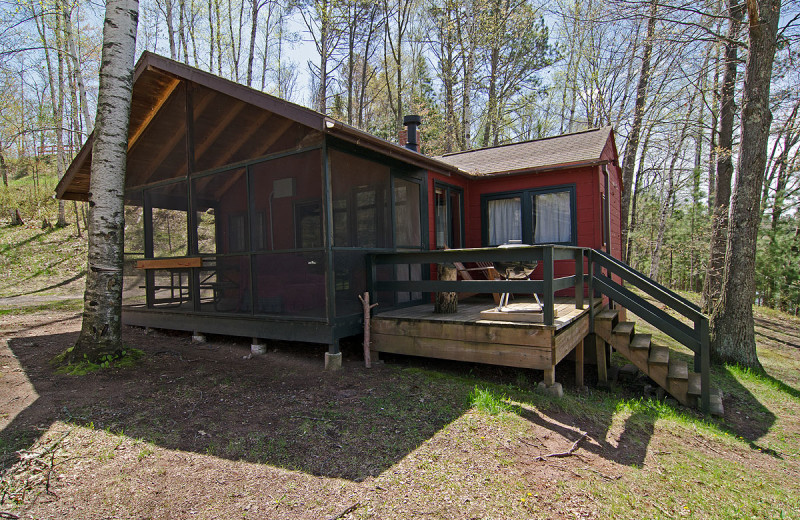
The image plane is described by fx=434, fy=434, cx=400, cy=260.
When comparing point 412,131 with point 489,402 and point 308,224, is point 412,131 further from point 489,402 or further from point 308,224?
point 489,402

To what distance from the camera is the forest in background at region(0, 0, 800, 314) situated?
1405 centimetres

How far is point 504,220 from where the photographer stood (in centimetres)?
809

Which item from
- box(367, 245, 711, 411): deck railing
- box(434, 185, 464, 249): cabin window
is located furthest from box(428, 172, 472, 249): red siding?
box(367, 245, 711, 411): deck railing

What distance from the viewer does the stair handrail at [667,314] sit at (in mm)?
4750

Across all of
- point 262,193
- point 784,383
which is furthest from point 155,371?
point 784,383

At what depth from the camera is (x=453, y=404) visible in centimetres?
402

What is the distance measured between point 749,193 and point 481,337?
4957 millimetres

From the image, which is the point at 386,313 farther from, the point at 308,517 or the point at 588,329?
the point at 308,517

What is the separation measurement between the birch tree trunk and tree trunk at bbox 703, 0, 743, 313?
334 inches

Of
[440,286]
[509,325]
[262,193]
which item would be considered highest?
[262,193]

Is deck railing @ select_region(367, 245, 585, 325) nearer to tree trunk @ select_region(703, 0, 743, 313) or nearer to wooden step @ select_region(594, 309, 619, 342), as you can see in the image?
wooden step @ select_region(594, 309, 619, 342)

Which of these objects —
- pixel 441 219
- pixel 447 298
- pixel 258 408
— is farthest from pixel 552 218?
pixel 258 408

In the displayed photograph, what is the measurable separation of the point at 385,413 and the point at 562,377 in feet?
10.1

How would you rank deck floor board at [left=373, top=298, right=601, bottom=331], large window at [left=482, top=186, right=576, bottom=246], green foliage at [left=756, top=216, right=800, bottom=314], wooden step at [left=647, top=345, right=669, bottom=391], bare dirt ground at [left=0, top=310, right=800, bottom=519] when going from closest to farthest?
bare dirt ground at [left=0, top=310, right=800, bottom=519] < deck floor board at [left=373, top=298, right=601, bottom=331] < wooden step at [left=647, top=345, right=669, bottom=391] < large window at [left=482, top=186, right=576, bottom=246] < green foliage at [left=756, top=216, right=800, bottom=314]
